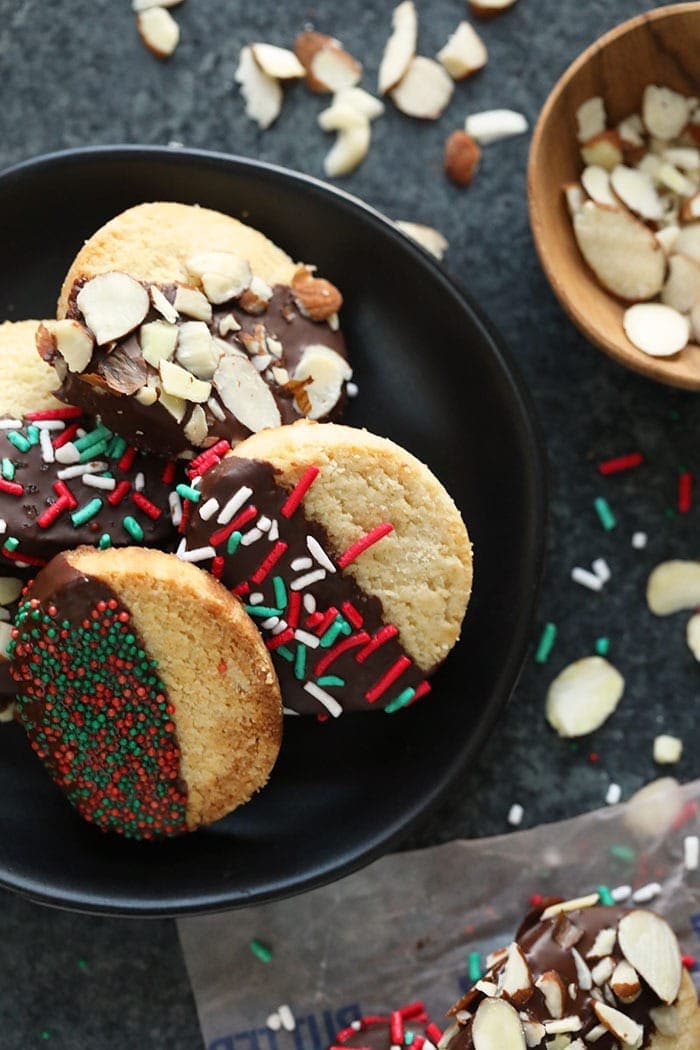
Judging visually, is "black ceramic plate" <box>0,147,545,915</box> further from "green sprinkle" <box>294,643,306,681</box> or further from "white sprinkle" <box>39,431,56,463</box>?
"white sprinkle" <box>39,431,56,463</box>

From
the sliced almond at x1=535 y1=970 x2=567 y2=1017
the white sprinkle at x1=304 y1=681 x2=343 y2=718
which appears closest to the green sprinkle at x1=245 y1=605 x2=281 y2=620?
the white sprinkle at x1=304 y1=681 x2=343 y2=718

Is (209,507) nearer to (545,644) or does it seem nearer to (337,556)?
(337,556)

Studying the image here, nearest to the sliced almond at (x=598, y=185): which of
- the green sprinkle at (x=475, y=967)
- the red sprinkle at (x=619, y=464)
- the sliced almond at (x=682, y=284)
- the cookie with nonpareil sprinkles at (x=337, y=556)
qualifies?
the sliced almond at (x=682, y=284)

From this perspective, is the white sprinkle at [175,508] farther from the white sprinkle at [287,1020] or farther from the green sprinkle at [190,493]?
the white sprinkle at [287,1020]

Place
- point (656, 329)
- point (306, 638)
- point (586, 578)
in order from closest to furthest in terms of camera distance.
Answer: point (306, 638) → point (656, 329) → point (586, 578)

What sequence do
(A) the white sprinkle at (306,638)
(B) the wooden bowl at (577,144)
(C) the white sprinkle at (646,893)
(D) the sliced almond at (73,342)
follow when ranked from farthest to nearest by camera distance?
(C) the white sprinkle at (646,893) → (B) the wooden bowl at (577,144) → (A) the white sprinkle at (306,638) → (D) the sliced almond at (73,342)

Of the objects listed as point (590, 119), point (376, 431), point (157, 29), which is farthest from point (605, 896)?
point (157, 29)
